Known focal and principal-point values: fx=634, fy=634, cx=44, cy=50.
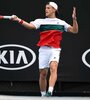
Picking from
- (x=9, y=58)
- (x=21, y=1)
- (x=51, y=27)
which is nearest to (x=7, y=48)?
(x=9, y=58)

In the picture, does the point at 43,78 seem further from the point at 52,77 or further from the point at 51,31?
the point at 51,31

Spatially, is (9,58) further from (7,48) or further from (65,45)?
(65,45)

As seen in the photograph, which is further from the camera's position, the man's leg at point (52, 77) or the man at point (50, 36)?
the man at point (50, 36)

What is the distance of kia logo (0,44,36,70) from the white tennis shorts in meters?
1.66

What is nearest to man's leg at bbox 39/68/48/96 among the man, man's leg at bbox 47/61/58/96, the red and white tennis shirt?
the man

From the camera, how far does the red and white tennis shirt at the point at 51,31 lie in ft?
27.3

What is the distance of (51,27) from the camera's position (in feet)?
27.5

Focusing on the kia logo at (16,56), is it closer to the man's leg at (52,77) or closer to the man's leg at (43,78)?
the man's leg at (43,78)

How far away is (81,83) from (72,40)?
2.36ft

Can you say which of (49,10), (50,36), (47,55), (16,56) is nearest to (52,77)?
(47,55)

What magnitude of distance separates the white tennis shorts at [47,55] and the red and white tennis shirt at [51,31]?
0.06m

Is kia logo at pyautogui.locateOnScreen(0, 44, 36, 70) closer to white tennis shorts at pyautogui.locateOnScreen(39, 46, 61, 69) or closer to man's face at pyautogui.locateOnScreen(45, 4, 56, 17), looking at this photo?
white tennis shorts at pyautogui.locateOnScreen(39, 46, 61, 69)

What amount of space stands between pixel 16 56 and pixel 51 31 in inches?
73.7

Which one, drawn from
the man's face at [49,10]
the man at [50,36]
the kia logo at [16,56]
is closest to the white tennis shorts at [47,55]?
the man at [50,36]
